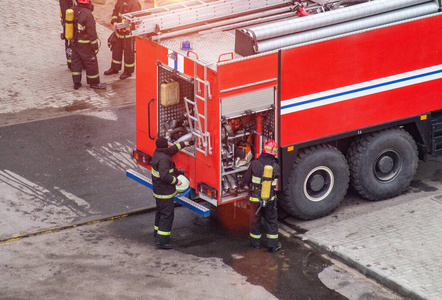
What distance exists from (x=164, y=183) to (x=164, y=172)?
7.4 inches

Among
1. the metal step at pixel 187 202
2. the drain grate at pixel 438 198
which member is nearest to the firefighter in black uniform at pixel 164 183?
the metal step at pixel 187 202

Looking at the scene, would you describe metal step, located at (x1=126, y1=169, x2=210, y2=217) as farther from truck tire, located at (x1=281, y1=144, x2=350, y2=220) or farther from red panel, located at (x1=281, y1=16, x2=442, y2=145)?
red panel, located at (x1=281, y1=16, x2=442, y2=145)

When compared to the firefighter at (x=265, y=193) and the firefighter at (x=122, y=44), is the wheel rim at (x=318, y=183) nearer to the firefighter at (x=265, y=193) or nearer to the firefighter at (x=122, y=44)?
the firefighter at (x=265, y=193)

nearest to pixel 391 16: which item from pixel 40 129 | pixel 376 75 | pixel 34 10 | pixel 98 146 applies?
pixel 376 75

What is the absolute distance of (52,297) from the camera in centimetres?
855

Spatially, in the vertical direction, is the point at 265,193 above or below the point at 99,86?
above

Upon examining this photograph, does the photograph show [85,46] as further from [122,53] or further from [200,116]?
[200,116]

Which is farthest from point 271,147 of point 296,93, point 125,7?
point 125,7

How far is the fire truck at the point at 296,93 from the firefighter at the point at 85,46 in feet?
14.4

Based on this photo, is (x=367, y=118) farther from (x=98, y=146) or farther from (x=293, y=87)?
(x=98, y=146)

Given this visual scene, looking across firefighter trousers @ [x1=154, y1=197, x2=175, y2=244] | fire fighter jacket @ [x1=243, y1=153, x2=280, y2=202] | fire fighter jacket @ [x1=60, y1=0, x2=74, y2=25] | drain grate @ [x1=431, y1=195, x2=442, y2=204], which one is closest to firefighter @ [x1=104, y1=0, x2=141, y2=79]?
fire fighter jacket @ [x1=60, y1=0, x2=74, y2=25]

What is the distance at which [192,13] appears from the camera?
408 inches

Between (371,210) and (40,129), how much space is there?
6.08 meters

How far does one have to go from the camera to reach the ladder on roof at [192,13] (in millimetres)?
9883
